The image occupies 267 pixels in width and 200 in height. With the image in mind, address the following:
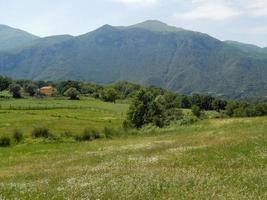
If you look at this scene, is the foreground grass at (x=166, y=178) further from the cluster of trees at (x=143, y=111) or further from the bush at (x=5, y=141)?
the cluster of trees at (x=143, y=111)

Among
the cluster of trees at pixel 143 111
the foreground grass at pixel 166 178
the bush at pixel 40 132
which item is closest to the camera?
the foreground grass at pixel 166 178

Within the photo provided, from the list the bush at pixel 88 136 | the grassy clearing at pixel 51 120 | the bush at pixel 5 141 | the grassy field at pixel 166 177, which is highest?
the grassy field at pixel 166 177

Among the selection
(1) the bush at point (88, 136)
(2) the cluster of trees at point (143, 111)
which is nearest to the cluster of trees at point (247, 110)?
(2) the cluster of trees at point (143, 111)

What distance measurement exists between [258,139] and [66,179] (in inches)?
608

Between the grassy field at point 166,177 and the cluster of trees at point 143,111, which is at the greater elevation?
the grassy field at point 166,177

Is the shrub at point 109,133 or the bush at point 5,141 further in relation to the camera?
the shrub at point 109,133

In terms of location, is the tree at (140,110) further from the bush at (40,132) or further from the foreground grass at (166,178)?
the foreground grass at (166,178)

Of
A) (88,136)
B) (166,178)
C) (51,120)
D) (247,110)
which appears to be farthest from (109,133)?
(247,110)

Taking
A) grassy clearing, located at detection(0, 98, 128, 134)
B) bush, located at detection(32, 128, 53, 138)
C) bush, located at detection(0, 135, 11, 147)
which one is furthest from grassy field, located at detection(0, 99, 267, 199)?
grassy clearing, located at detection(0, 98, 128, 134)

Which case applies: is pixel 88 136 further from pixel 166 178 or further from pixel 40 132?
pixel 166 178

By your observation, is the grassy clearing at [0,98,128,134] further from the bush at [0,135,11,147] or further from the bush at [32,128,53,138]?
the bush at [0,135,11,147]

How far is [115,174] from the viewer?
24.1 metres

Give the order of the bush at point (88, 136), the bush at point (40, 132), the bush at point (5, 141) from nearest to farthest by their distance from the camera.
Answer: the bush at point (5, 141)
the bush at point (88, 136)
the bush at point (40, 132)

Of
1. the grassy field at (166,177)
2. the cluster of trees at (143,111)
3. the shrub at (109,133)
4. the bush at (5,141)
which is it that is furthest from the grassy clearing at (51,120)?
the grassy field at (166,177)
